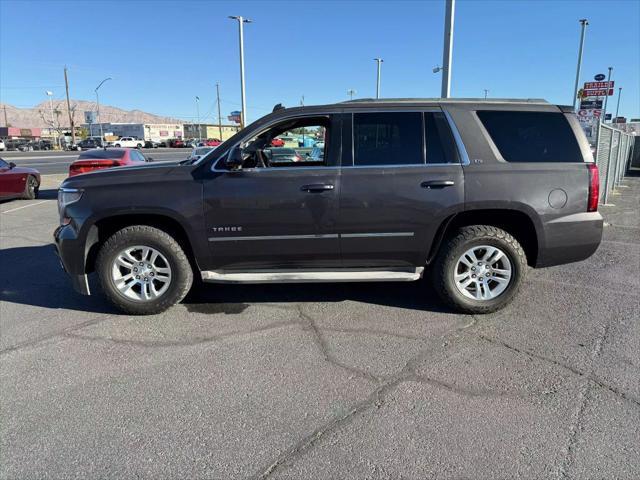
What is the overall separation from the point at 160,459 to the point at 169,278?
7.10 ft

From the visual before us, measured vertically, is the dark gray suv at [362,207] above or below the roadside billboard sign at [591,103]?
below

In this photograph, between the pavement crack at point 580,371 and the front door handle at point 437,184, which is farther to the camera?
the front door handle at point 437,184

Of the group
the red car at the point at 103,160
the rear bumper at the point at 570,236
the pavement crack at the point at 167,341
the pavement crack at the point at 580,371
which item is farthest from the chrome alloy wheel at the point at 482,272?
the red car at the point at 103,160

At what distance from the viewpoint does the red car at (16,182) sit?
12.5m

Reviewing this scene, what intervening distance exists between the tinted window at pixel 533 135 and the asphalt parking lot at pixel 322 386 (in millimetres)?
1519

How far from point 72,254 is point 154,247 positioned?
2.54 ft

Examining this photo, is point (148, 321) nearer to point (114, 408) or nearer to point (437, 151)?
point (114, 408)

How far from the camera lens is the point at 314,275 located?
4.40 metres

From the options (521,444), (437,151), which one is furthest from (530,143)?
(521,444)

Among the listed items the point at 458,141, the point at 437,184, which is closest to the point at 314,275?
the point at 437,184

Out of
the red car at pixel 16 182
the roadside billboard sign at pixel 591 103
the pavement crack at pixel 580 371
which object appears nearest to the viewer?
the pavement crack at pixel 580 371

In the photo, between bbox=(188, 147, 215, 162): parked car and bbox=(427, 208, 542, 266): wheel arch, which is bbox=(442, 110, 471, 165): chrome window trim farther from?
bbox=(188, 147, 215, 162): parked car

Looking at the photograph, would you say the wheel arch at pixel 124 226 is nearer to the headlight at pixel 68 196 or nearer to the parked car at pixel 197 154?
the headlight at pixel 68 196

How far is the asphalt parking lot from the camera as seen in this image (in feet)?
8.32
